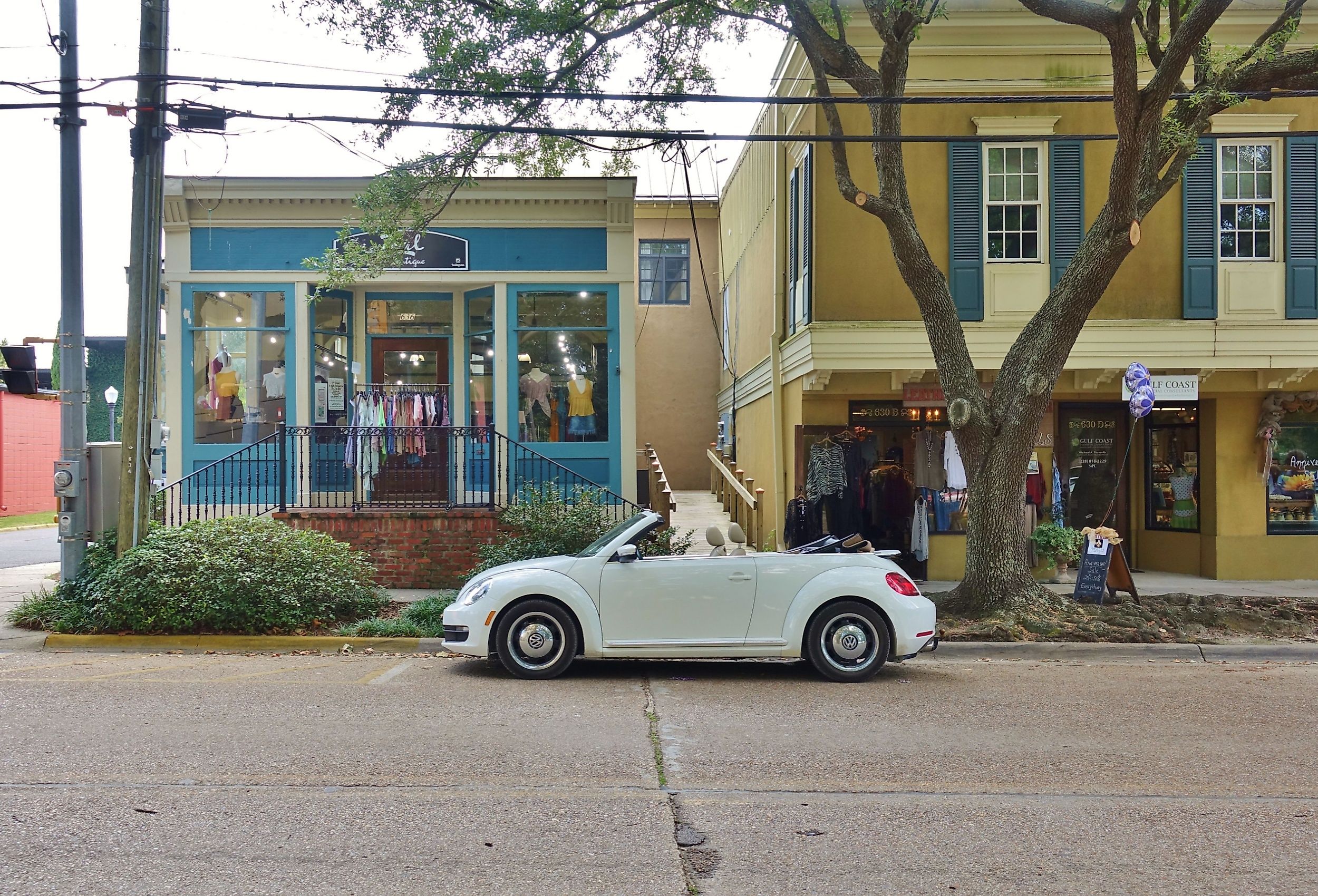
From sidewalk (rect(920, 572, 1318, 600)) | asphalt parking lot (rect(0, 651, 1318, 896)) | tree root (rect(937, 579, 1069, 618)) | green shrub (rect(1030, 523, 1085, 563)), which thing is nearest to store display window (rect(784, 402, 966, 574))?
sidewalk (rect(920, 572, 1318, 600))

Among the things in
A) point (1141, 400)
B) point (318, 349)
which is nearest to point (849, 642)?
point (1141, 400)

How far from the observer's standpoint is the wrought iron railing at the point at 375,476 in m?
13.3

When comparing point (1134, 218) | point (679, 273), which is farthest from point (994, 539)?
point (679, 273)

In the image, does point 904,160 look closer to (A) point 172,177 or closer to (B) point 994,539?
(B) point 994,539

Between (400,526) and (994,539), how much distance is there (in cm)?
723

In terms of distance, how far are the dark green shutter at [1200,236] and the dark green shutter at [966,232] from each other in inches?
109

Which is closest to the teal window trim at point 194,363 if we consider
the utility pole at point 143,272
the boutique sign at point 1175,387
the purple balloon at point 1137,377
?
the utility pole at point 143,272

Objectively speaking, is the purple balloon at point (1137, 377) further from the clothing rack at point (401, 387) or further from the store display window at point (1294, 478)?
the clothing rack at point (401, 387)

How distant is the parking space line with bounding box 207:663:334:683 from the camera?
27.6ft

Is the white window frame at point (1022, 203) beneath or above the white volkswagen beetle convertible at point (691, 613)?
above

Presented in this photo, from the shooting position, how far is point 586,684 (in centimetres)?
823

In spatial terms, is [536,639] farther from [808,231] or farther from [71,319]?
[808,231]

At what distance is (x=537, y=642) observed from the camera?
8312 millimetres

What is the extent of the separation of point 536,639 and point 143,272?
19.9 feet
